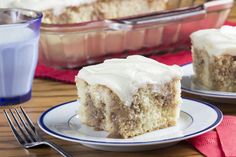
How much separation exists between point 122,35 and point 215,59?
423mm

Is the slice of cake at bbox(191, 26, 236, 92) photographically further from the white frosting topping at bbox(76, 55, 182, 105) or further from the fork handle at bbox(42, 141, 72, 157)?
the fork handle at bbox(42, 141, 72, 157)

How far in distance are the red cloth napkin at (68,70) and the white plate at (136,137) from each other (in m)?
0.37

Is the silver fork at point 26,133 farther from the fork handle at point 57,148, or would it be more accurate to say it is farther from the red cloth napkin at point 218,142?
the red cloth napkin at point 218,142

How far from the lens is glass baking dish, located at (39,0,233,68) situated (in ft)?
5.32

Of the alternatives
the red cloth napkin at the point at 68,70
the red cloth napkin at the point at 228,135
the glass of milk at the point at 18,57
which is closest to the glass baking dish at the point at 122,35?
the red cloth napkin at the point at 68,70

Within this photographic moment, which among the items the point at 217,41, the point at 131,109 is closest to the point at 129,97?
the point at 131,109

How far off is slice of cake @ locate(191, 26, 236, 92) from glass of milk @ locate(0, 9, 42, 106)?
36cm

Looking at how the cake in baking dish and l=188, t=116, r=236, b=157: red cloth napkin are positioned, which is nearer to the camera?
l=188, t=116, r=236, b=157: red cloth napkin

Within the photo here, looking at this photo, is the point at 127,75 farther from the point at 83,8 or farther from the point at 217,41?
the point at 83,8

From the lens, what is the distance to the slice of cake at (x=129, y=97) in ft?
3.53

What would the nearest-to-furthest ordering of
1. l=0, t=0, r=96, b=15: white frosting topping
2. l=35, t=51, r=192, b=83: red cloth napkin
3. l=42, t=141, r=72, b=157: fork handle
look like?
l=42, t=141, r=72, b=157: fork handle, l=35, t=51, r=192, b=83: red cloth napkin, l=0, t=0, r=96, b=15: white frosting topping

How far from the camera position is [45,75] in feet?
5.32

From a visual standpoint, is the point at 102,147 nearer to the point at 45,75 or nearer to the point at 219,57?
the point at 219,57

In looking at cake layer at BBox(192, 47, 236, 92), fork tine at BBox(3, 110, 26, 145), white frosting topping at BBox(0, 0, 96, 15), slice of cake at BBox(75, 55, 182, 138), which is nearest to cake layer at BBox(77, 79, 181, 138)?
slice of cake at BBox(75, 55, 182, 138)
